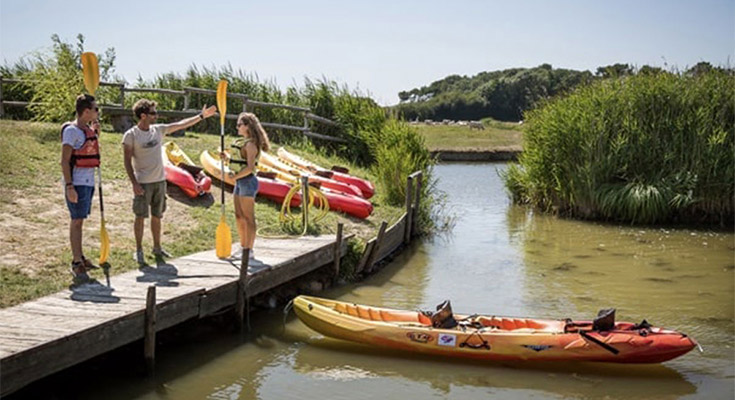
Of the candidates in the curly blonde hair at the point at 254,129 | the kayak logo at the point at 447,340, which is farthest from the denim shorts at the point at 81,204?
the kayak logo at the point at 447,340

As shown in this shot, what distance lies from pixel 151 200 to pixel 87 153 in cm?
120

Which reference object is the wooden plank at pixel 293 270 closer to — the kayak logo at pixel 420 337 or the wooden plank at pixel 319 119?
the kayak logo at pixel 420 337

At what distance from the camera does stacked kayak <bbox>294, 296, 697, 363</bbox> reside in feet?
25.7

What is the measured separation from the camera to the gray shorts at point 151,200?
8.98 meters

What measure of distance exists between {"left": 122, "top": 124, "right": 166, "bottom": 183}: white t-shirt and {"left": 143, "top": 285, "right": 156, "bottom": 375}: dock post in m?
2.16

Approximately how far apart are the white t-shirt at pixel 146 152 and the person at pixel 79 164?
23.1 inches

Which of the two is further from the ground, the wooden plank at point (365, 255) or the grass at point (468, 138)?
the grass at point (468, 138)

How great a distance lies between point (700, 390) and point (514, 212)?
1217cm

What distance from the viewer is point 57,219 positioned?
1045cm

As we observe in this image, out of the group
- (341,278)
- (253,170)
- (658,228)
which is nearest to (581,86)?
(658,228)

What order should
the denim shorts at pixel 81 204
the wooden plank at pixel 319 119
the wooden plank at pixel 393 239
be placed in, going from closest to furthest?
the denim shorts at pixel 81 204 < the wooden plank at pixel 393 239 < the wooden plank at pixel 319 119

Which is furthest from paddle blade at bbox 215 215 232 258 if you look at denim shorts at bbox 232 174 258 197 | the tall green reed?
the tall green reed

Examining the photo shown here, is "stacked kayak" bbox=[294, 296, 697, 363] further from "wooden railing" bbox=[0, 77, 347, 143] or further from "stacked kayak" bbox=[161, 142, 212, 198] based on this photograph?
"wooden railing" bbox=[0, 77, 347, 143]

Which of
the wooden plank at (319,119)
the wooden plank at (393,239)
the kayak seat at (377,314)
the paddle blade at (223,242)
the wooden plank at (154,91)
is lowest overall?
the kayak seat at (377,314)
